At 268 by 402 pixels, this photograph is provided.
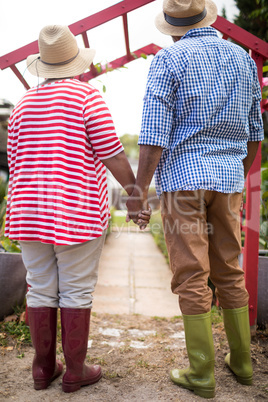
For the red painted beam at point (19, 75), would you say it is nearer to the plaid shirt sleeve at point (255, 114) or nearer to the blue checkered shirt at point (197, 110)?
the blue checkered shirt at point (197, 110)

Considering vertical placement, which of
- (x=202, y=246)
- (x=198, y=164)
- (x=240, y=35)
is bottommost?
(x=202, y=246)

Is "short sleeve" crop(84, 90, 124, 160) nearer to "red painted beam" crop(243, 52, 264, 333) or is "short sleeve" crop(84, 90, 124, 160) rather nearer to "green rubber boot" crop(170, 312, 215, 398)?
"green rubber boot" crop(170, 312, 215, 398)

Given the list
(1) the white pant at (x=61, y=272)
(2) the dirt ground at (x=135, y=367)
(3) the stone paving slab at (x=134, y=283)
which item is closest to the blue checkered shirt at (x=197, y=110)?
(1) the white pant at (x=61, y=272)

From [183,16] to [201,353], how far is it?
1.61m

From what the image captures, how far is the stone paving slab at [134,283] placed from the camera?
3.30 metres

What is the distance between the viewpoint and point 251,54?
245 centimetres

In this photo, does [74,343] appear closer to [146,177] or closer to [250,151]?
[146,177]

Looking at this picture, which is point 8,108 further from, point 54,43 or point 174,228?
point 174,228

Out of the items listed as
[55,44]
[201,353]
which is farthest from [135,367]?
[55,44]

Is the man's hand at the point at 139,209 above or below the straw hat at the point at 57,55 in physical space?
below

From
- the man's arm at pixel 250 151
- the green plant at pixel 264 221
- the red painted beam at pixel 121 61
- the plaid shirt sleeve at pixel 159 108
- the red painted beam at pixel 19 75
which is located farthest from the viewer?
the green plant at pixel 264 221

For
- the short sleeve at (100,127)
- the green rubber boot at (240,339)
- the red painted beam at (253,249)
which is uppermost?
the short sleeve at (100,127)

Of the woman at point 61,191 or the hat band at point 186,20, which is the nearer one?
the woman at point 61,191

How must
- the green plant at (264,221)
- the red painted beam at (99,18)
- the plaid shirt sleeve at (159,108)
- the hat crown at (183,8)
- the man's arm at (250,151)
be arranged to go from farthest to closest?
the green plant at (264,221) → the red painted beam at (99,18) → the man's arm at (250,151) → the hat crown at (183,8) → the plaid shirt sleeve at (159,108)
